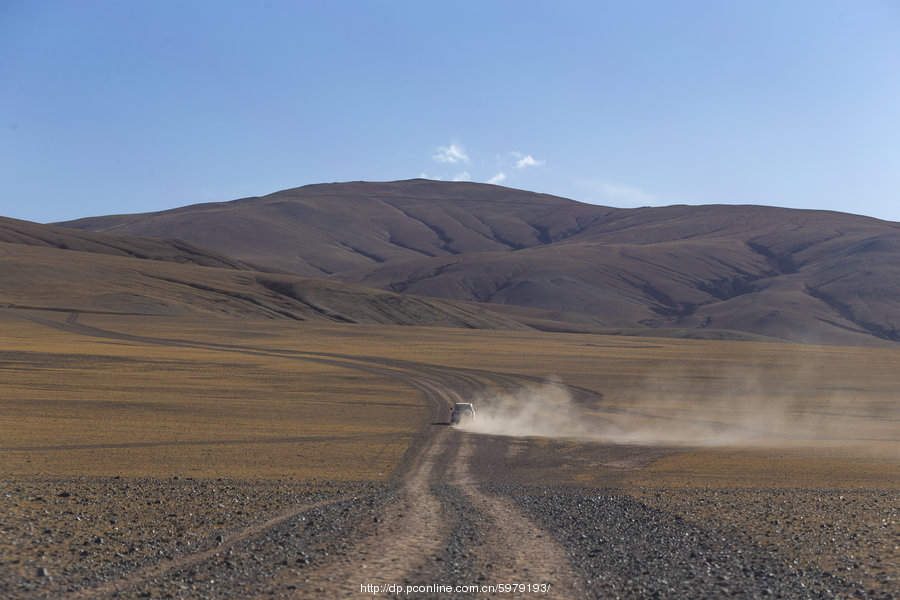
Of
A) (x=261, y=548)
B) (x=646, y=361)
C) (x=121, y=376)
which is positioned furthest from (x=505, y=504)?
(x=646, y=361)

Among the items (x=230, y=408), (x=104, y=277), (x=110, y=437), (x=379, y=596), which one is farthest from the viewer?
(x=104, y=277)

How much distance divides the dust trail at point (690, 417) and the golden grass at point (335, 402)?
1.04 feet

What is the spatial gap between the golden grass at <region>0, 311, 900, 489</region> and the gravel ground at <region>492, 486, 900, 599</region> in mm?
4535

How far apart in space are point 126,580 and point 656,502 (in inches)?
486

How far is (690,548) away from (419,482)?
9.15 meters

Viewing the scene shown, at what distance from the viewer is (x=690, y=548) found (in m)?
14.6

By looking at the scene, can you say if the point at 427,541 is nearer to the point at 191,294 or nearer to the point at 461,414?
the point at 461,414

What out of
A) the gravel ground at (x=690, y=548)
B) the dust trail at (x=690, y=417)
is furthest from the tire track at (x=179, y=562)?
the dust trail at (x=690, y=417)

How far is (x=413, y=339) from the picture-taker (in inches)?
4067

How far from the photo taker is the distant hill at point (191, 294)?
116 meters

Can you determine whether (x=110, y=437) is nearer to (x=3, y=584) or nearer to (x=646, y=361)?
(x=3, y=584)

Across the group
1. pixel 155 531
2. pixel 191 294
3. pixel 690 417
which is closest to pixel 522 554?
pixel 155 531

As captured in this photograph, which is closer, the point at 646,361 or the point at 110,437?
the point at 110,437

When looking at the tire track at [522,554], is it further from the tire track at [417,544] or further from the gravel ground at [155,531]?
the gravel ground at [155,531]
